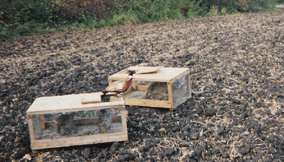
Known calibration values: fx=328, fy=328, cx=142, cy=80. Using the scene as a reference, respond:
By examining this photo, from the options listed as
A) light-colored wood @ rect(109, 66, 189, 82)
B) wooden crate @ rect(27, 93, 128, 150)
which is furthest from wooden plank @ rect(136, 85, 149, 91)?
wooden crate @ rect(27, 93, 128, 150)

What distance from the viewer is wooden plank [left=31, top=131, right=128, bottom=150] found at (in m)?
2.89

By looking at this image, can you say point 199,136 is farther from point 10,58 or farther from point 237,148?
point 10,58

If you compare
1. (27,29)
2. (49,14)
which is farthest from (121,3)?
(27,29)

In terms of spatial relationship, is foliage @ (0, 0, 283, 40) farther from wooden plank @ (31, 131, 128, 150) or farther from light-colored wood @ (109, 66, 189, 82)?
wooden plank @ (31, 131, 128, 150)

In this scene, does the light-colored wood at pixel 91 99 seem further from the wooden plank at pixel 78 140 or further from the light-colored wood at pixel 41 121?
the light-colored wood at pixel 41 121

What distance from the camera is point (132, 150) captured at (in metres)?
2.83

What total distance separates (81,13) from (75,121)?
8624 millimetres

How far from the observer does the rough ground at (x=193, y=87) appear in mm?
2818

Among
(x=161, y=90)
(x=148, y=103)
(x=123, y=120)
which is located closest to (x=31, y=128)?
(x=123, y=120)

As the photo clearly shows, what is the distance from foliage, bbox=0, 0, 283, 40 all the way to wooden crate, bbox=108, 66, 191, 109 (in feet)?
22.3

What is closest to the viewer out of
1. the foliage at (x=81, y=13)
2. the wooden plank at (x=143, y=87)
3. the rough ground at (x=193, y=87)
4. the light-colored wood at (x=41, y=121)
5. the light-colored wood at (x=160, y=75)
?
the rough ground at (x=193, y=87)

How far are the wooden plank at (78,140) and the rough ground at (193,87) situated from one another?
0.06 m

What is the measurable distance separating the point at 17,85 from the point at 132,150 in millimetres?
2696

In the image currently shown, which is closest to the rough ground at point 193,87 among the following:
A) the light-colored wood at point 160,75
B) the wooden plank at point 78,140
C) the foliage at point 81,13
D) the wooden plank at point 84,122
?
the wooden plank at point 78,140
